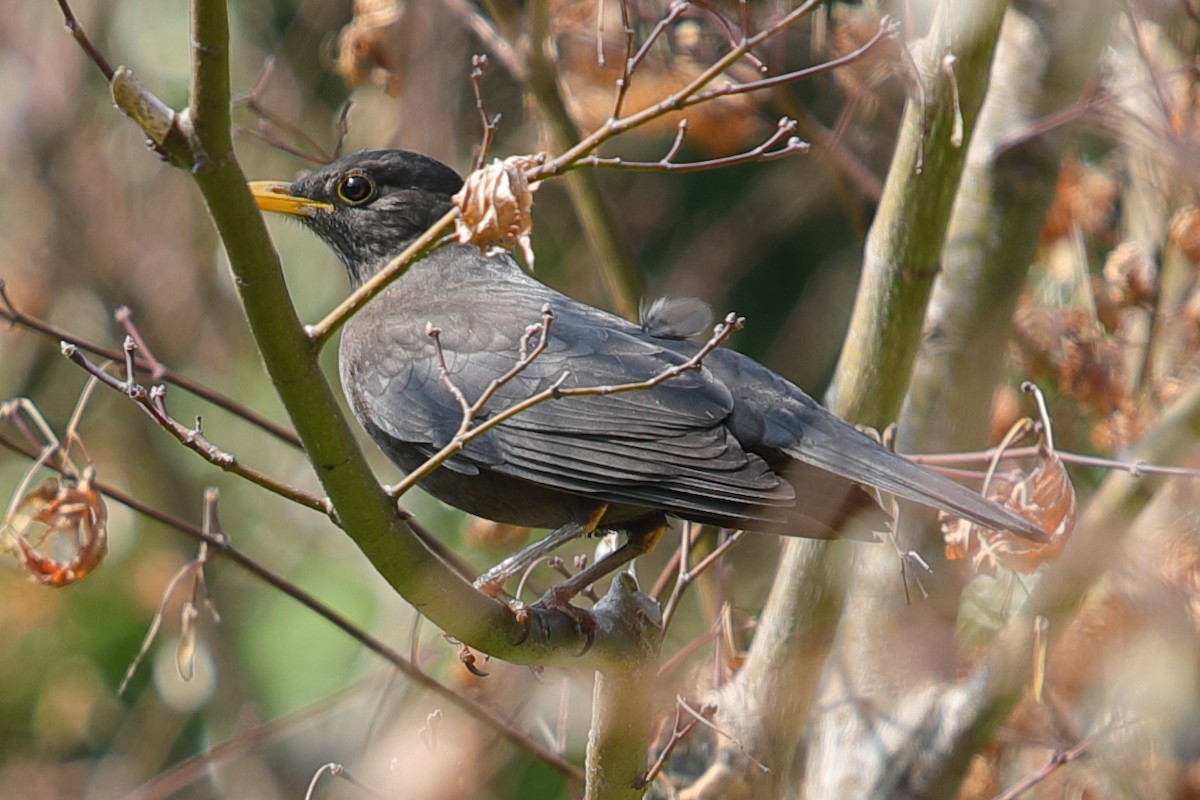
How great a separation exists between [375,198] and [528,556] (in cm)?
174

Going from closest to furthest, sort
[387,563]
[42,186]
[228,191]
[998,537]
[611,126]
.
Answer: [228,191], [611,126], [387,563], [998,537], [42,186]

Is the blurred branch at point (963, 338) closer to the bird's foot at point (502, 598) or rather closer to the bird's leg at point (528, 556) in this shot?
the bird's leg at point (528, 556)

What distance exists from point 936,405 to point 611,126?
2490 millimetres

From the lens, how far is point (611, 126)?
2551mm

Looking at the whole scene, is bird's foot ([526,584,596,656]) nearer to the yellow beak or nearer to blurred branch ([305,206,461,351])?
blurred branch ([305,206,461,351])

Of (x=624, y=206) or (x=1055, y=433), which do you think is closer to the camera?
(x=1055, y=433)

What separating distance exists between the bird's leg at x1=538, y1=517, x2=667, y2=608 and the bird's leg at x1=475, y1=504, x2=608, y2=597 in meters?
0.10

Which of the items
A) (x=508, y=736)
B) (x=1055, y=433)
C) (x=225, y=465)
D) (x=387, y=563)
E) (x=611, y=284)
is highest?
(x=225, y=465)

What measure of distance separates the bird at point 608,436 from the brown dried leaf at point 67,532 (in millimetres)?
884

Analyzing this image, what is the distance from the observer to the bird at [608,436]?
12.0ft

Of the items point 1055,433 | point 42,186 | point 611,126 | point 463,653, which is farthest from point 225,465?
point 42,186

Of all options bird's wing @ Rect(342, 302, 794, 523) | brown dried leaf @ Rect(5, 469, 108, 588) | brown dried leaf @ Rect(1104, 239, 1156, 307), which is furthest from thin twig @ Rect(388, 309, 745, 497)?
brown dried leaf @ Rect(1104, 239, 1156, 307)

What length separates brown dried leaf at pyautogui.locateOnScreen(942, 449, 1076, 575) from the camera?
3.72 metres

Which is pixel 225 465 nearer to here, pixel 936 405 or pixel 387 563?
pixel 387 563
